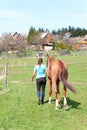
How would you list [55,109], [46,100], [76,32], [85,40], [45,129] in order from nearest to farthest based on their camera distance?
[45,129] < [55,109] < [46,100] < [85,40] < [76,32]

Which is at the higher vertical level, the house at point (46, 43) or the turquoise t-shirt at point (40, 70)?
the turquoise t-shirt at point (40, 70)

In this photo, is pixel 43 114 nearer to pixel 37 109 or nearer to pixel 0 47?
pixel 37 109

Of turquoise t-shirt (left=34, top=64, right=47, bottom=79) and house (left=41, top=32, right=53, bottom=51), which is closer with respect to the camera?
turquoise t-shirt (left=34, top=64, right=47, bottom=79)

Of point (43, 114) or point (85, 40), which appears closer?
point (43, 114)

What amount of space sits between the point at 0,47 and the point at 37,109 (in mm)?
97798

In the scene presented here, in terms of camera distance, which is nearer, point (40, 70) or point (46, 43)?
point (40, 70)

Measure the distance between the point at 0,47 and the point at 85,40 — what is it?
55.9 metres

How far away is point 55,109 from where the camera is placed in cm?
1244

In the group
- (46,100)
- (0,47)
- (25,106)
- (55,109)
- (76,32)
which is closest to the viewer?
(55,109)

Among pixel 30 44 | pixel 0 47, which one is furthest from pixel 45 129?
pixel 30 44

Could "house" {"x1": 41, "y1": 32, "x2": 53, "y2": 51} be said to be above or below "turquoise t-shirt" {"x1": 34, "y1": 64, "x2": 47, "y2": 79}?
below

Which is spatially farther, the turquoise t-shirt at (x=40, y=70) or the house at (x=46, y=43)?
the house at (x=46, y=43)

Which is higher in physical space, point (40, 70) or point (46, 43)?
point (40, 70)

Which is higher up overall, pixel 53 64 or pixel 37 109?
pixel 53 64
